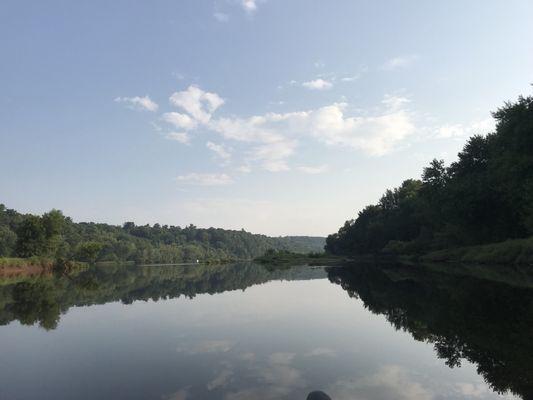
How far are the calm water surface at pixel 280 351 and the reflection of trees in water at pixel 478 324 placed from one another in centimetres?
4

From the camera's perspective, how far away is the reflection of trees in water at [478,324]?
8.99 meters

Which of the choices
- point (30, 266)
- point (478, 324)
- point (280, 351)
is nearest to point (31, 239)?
point (30, 266)

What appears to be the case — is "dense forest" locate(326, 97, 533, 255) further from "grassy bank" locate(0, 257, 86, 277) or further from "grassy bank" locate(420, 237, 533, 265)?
"grassy bank" locate(0, 257, 86, 277)

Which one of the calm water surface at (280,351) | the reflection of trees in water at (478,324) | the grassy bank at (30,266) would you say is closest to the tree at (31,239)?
the grassy bank at (30,266)

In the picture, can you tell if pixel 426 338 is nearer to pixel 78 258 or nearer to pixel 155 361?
pixel 155 361

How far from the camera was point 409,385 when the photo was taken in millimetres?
8641

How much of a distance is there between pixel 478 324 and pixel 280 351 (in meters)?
7.06

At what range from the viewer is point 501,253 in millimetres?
47062

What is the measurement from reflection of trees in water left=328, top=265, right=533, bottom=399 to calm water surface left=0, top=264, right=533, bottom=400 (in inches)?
1.6

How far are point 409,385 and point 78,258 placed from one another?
142m

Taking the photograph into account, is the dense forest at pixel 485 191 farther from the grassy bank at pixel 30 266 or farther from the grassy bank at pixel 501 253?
the grassy bank at pixel 30 266

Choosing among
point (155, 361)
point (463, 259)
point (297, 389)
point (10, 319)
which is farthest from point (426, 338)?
point (463, 259)

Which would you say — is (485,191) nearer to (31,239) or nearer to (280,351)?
(280,351)

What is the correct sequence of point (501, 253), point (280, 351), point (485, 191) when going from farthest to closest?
point (485, 191)
point (501, 253)
point (280, 351)
